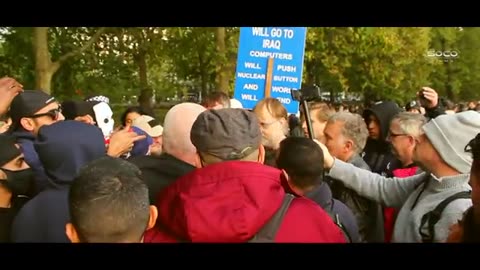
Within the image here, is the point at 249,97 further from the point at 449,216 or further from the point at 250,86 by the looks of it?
the point at 449,216

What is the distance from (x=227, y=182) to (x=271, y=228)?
199 mm

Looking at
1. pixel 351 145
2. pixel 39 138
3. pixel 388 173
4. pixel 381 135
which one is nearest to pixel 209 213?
pixel 39 138

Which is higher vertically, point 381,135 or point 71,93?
point 381,135

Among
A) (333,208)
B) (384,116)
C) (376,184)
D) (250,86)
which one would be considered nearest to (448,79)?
(250,86)

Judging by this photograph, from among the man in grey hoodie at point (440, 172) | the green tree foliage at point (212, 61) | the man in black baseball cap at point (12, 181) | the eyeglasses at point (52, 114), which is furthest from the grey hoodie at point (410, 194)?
the green tree foliage at point (212, 61)

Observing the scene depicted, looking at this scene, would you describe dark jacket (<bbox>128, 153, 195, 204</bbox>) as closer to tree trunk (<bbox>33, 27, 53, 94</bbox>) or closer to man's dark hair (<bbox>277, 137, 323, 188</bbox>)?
man's dark hair (<bbox>277, 137, 323, 188</bbox>)

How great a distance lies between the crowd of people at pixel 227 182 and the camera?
81.0 inches

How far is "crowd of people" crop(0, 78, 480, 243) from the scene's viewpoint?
2059 mm

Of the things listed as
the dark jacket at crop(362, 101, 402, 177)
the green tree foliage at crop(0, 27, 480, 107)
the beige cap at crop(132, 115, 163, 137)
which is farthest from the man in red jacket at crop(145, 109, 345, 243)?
the green tree foliage at crop(0, 27, 480, 107)

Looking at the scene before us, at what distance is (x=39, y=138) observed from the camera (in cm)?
283

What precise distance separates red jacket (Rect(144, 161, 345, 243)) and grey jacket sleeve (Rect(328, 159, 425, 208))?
1022mm
